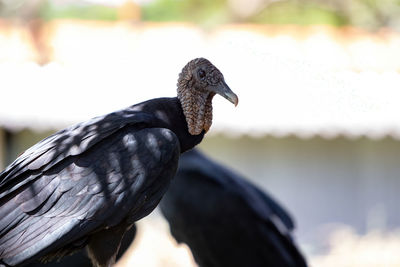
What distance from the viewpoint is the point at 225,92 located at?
359cm

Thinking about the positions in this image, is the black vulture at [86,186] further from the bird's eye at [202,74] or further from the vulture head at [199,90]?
the bird's eye at [202,74]

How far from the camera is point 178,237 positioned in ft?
16.4

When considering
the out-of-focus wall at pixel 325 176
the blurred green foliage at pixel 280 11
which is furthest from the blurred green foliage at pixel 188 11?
the out-of-focus wall at pixel 325 176

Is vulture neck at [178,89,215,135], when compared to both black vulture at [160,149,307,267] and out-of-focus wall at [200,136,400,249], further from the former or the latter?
out-of-focus wall at [200,136,400,249]

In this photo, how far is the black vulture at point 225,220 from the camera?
15.8 feet

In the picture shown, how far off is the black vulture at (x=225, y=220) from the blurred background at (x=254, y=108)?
10.2 ft

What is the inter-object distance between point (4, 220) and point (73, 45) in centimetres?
631

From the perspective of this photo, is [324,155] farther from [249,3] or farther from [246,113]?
[249,3]

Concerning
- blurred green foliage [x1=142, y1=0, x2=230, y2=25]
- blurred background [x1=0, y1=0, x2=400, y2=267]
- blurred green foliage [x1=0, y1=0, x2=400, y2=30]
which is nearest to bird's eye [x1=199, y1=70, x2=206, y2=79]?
blurred background [x1=0, y1=0, x2=400, y2=267]

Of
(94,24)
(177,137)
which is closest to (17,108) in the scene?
(94,24)

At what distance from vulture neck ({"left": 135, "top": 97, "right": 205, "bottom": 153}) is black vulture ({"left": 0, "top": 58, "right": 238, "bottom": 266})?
58 mm

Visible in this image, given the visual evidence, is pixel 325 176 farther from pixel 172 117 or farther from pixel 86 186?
pixel 86 186

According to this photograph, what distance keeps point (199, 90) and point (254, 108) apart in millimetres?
5214

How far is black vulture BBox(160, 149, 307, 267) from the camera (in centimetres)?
480
